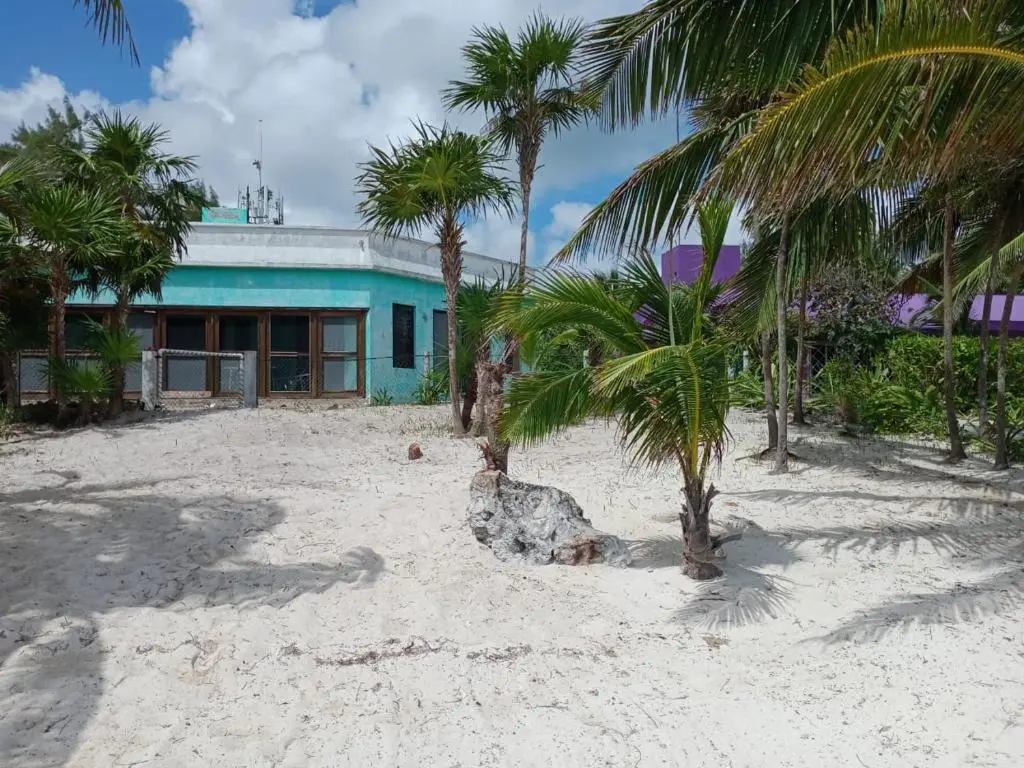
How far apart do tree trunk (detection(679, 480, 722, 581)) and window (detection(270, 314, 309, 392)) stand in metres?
12.4

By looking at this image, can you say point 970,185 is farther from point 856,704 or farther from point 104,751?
point 104,751

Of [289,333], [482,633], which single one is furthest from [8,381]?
[482,633]

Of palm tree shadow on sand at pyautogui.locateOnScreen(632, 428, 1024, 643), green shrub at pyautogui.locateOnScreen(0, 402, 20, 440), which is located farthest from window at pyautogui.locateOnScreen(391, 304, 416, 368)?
palm tree shadow on sand at pyautogui.locateOnScreen(632, 428, 1024, 643)

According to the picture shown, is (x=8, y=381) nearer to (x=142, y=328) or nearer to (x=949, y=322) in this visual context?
(x=142, y=328)

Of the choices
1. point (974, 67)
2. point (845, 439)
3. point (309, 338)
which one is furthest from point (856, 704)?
point (309, 338)

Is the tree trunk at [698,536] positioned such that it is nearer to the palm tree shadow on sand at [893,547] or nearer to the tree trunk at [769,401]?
the palm tree shadow on sand at [893,547]

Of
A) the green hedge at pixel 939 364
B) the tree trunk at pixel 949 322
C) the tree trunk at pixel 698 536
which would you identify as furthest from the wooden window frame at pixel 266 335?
the tree trunk at pixel 698 536

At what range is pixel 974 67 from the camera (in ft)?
12.2

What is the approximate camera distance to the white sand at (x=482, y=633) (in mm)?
3361

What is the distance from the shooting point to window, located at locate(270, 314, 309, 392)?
52.7 feet

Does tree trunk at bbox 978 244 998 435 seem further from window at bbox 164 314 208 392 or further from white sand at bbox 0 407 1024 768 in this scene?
window at bbox 164 314 208 392

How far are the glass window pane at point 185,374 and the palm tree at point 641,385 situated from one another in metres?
12.4

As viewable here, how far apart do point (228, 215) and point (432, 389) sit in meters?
8.32

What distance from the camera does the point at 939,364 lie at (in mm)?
11242
